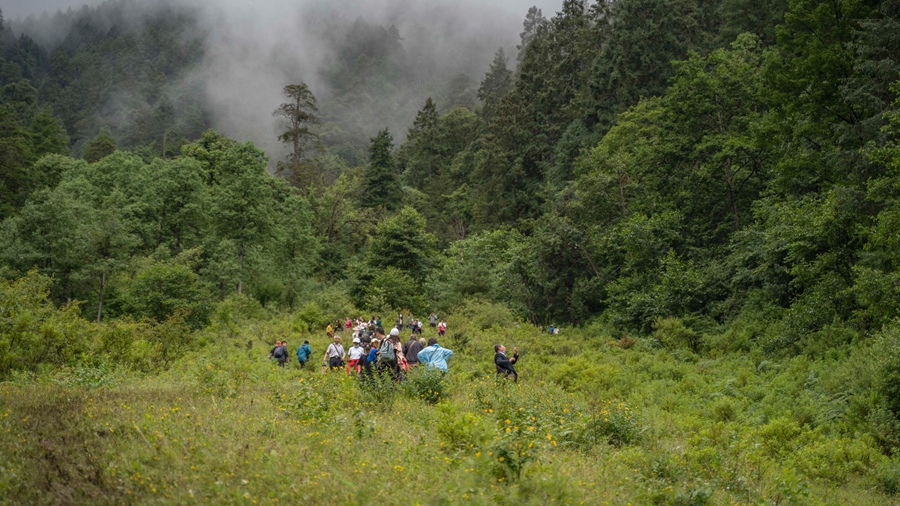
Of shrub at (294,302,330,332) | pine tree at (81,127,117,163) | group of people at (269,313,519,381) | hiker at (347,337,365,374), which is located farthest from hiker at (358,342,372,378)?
pine tree at (81,127,117,163)

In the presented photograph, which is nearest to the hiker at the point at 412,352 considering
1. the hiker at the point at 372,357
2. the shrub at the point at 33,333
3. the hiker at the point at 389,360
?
the hiker at the point at 372,357

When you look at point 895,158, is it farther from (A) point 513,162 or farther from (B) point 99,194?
(B) point 99,194

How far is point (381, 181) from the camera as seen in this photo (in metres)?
57.8

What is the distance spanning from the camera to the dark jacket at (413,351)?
12.9 meters

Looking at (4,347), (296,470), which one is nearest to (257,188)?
(4,347)

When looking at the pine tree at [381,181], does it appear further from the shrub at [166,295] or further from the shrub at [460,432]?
the shrub at [460,432]

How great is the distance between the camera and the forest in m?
7.05

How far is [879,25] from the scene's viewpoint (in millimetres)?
17281

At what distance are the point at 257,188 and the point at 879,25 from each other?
3433 centimetres

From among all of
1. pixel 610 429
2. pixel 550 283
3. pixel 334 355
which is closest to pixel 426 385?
pixel 610 429

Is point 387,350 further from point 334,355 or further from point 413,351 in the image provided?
point 334,355

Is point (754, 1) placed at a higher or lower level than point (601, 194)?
higher

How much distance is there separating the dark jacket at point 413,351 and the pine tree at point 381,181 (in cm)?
4461

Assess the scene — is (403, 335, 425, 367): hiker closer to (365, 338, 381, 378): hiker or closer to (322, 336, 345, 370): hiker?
(365, 338, 381, 378): hiker
